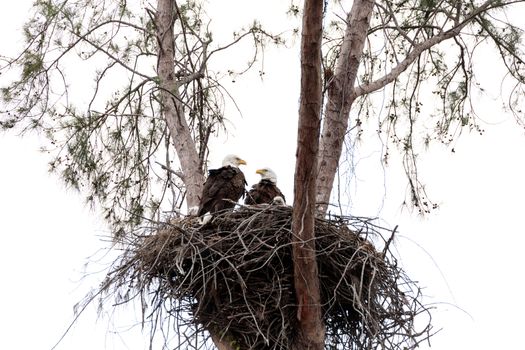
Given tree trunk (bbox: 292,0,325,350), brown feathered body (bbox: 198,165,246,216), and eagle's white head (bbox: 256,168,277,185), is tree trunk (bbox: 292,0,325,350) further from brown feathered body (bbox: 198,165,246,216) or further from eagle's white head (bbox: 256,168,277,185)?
eagle's white head (bbox: 256,168,277,185)

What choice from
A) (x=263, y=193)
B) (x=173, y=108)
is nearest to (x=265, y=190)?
(x=263, y=193)

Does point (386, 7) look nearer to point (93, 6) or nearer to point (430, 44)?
point (430, 44)

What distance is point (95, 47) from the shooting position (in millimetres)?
8727

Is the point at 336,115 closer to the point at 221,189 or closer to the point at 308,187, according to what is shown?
the point at 221,189

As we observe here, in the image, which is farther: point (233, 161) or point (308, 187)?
point (233, 161)

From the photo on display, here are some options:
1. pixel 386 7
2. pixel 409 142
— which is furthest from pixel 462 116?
pixel 386 7

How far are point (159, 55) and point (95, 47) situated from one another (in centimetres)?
52

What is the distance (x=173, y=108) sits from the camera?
8617mm

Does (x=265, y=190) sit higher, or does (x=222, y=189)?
(x=265, y=190)

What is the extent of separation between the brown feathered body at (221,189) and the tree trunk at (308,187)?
33.7 inches

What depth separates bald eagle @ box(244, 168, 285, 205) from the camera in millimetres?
7805

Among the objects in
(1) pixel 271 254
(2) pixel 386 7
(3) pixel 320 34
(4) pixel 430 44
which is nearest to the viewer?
(3) pixel 320 34

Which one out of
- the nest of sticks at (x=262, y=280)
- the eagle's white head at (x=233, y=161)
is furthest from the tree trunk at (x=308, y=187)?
the eagle's white head at (x=233, y=161)

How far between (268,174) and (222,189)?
621 mm
